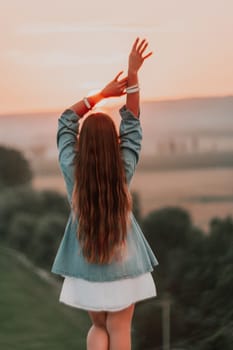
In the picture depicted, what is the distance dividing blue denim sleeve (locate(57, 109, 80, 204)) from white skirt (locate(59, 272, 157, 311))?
0.90 ft

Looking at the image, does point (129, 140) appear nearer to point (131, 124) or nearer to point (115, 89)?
point (131, 124)

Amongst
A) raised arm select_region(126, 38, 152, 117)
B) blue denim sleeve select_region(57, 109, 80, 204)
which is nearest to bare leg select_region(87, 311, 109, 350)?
blue denim sleeve select_region(57, 109, 80, 204)

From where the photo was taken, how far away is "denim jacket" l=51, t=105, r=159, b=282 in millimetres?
2352

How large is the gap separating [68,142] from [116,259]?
1.21 ft

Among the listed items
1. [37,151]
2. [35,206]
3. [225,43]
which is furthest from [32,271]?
[225,43]

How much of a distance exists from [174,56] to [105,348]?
3.39 ft

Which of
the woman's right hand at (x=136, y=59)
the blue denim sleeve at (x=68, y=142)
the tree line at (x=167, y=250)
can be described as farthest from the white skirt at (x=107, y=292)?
the woman's right hand at (x=136, y=59)

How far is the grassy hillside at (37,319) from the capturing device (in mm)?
2896

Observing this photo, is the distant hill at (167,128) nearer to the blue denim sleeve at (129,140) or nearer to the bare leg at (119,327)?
the blue denim sleeve at (129,140)

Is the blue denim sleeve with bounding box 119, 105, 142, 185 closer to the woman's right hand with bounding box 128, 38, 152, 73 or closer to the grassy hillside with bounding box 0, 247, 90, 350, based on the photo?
the woman's right hand with bounding box 128, 38, 152, 73

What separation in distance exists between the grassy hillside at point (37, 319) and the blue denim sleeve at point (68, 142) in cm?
63

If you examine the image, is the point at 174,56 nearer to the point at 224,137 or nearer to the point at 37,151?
the point at 224,137

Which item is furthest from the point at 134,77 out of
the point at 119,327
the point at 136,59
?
the point at 119,327

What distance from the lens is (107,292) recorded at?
236 cm
